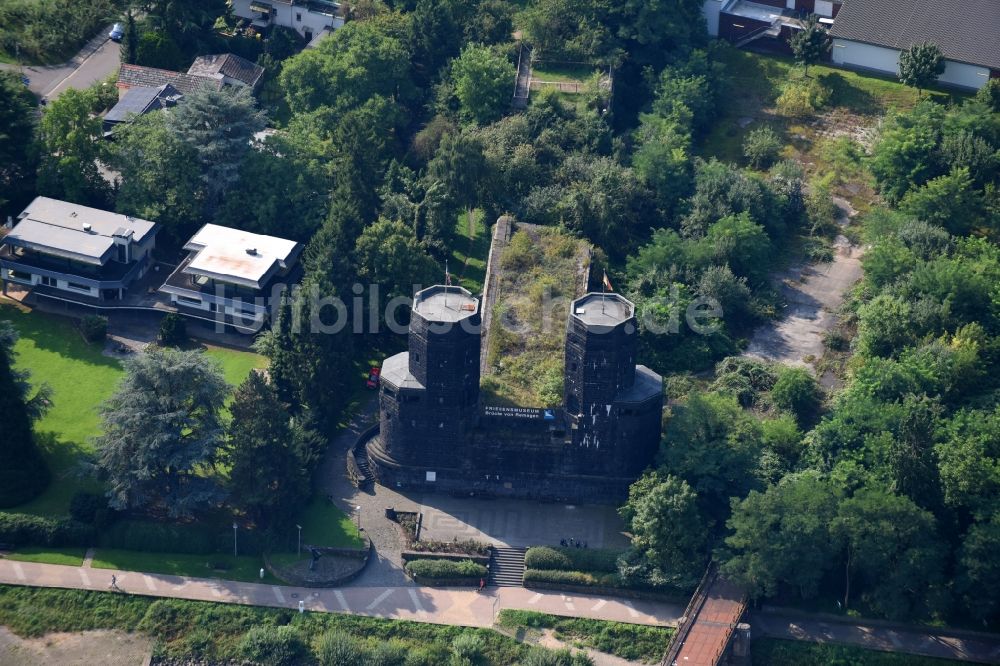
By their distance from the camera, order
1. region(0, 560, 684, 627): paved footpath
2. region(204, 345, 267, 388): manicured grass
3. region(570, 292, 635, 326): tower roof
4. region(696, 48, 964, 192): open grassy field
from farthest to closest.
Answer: region(696, 48, 964, 192): open grassy field, region(204, 345, 267, 388): manicured grass, region(570, 292, 635, 326): tower roof, region(0, 560, 684, 627): paved footpath

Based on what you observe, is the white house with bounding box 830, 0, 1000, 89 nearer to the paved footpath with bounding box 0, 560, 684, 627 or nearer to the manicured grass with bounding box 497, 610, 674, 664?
the paved footpath with bounding box 0, 560, 684, 627

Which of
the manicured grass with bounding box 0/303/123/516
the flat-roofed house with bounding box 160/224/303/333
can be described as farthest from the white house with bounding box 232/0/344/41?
the manicured grass with bounding box 0/303/123/516

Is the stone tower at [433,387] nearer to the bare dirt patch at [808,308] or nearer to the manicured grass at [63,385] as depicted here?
the manicured grass at [63,385]

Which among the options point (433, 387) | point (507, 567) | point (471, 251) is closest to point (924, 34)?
point (471, 251)

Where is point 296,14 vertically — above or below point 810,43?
below

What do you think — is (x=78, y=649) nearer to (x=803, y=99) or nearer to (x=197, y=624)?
(x=197, y=624)

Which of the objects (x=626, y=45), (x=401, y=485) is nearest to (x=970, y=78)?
(x=626, y=45)
